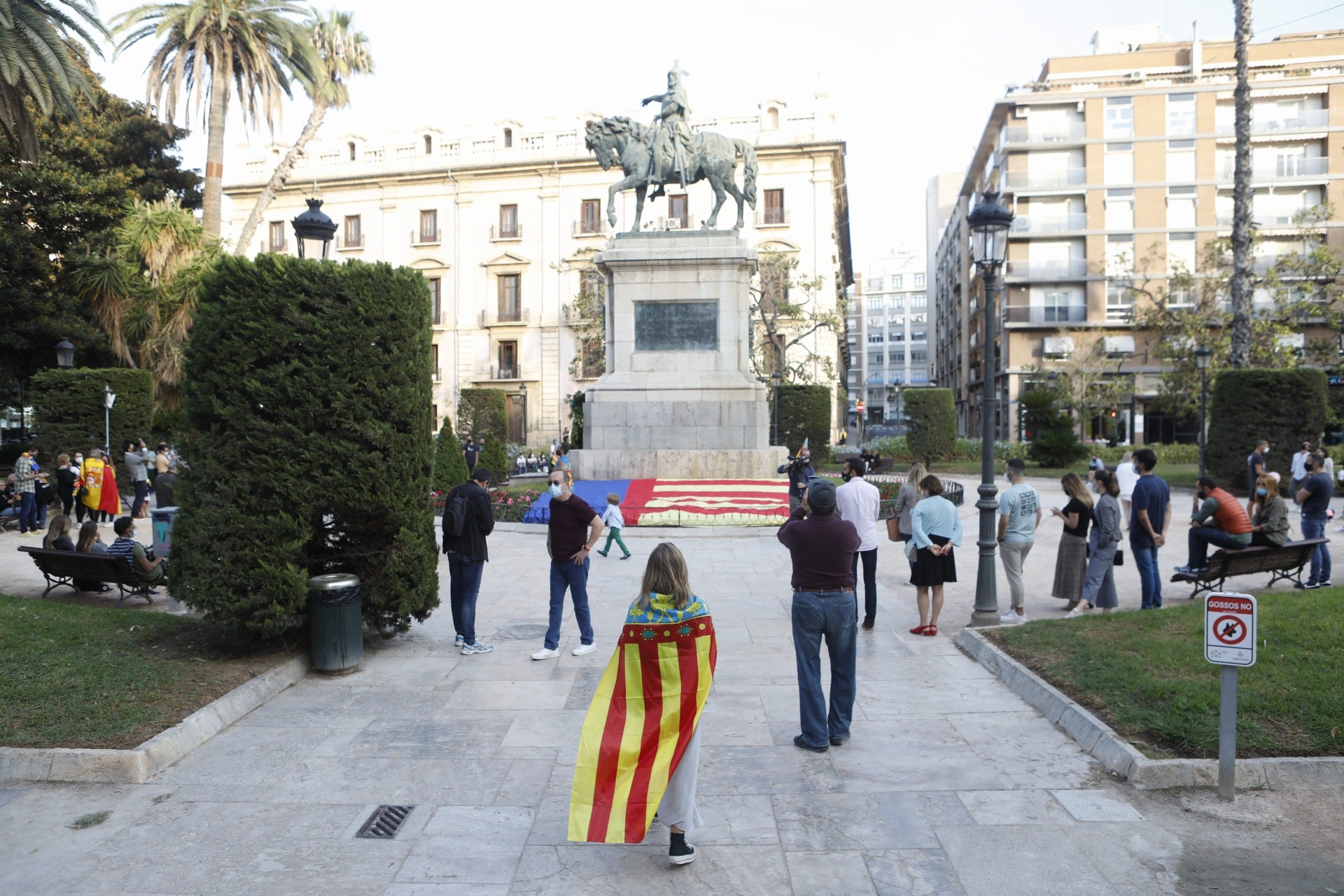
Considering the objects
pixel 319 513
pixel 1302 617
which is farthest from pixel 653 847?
pixel 1302 617

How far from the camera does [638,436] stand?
69.3ft

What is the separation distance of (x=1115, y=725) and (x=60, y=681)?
7288 millimetres

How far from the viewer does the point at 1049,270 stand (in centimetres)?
5378

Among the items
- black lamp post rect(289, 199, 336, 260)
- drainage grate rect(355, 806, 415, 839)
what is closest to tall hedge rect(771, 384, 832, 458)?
black lamp post rect(289, 199, 336, 260)

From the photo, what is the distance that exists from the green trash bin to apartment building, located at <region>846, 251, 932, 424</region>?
123838 millimetres

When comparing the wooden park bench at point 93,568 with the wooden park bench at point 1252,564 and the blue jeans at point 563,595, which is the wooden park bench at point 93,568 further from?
the wooden park bench at point 1252,564

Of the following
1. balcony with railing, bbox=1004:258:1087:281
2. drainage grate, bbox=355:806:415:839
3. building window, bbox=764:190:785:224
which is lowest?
drainage grate, bbox=355:806:415:839

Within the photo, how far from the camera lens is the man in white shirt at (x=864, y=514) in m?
8.95

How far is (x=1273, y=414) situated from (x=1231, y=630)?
22.4 metres

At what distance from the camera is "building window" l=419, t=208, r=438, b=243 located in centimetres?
5412

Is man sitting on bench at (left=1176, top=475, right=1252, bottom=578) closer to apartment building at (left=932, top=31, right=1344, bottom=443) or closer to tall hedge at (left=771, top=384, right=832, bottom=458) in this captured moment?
tall hedge at (left=771, top=384, right=832, bottom=458)

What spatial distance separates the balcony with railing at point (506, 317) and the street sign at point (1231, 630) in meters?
49.8

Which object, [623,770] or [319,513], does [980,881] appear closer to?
[623,770]

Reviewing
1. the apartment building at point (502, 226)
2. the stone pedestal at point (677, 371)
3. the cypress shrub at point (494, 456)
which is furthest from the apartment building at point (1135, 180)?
the cypress shrub at point (494, 456)
